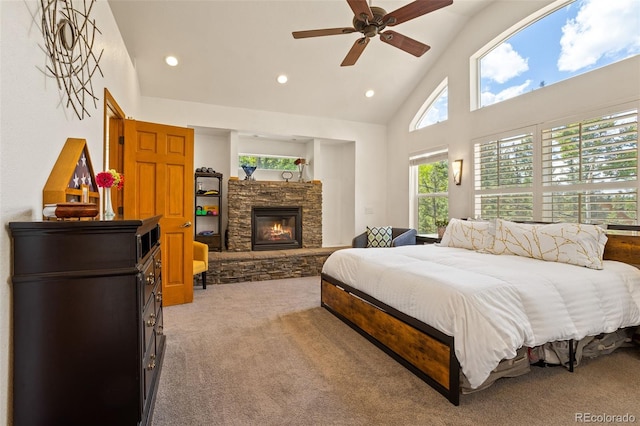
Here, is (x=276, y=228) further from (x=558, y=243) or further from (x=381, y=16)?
(x=558, y=243)

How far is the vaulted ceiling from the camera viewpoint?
407 cm

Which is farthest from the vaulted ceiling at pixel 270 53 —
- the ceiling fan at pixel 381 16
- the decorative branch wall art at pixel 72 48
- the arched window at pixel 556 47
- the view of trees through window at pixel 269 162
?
the decorative branch wall art at pixel 72 48

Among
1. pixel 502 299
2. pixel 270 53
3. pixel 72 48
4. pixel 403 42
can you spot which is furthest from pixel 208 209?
pixel 502 299

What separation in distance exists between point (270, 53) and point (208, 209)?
9.08 feet

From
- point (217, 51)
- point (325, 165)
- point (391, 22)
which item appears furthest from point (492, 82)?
point (217, 51)

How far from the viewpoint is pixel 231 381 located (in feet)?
7.13

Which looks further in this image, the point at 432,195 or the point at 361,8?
the point at 432,195

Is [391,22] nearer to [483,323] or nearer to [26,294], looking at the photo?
[483,323]

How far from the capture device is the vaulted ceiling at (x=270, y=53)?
4074 mm

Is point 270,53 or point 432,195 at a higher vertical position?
point 270,53

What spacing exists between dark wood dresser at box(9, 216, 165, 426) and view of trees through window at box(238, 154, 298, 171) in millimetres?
4997

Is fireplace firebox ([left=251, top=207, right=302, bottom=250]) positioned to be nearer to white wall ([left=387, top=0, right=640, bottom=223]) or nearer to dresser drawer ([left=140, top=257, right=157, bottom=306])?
white wall ([left=387, top=0, right=640, bottom=223])

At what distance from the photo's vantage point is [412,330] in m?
2.25

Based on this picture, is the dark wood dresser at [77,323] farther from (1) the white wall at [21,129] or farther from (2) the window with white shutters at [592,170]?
(2) the window with white shutters at [592,170]
